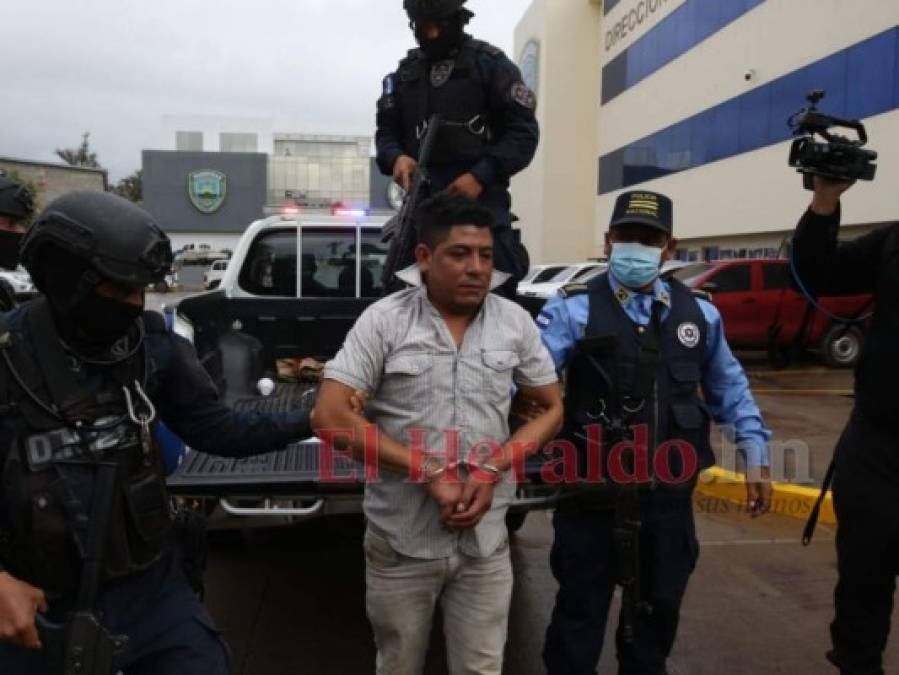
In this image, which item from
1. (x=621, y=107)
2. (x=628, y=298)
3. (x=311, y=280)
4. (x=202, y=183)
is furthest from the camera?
(x=202, y=183)

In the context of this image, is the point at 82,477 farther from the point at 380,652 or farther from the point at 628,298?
the point at 628,298

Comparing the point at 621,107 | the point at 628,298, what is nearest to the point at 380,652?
the point at 628,298

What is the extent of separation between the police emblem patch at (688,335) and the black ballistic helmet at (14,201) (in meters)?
2.62

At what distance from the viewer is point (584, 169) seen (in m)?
30.4

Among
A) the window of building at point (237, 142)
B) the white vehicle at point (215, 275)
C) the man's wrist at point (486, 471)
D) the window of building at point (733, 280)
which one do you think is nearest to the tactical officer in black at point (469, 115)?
the man's wrist at point (486, 471)

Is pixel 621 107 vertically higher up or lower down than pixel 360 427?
higher up

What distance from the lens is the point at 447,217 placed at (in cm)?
201

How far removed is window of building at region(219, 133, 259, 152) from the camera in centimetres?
7219

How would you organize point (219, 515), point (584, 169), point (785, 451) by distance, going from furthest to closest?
point (584, 169), point (785, 451), point (219, 515)

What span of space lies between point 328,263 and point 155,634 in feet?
12.1

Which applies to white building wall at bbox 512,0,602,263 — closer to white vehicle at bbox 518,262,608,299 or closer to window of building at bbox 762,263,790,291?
white vehicle at bbox 518,262,608,299

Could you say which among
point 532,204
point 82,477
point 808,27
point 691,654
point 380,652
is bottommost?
point 691,654

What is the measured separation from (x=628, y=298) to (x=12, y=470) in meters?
1.75

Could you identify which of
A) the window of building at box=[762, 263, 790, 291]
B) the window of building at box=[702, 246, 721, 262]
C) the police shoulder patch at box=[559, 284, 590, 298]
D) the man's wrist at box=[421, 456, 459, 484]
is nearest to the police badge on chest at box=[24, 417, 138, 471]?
the man's wrist at box=[421, 456, 459, 484]
